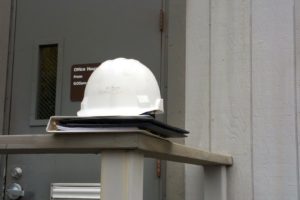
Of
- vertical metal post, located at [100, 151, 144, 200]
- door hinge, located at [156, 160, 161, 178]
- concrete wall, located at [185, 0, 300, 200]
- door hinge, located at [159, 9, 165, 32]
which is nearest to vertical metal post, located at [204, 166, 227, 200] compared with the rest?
concrete wall, located at [185, 0, 300, 200]

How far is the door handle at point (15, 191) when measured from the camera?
2.91 meters

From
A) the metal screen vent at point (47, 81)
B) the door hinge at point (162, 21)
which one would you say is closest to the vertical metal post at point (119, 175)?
the door hinge at point (162, 21)

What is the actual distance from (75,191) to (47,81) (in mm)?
593

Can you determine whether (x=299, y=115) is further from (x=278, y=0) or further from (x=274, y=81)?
(x=278, y=0)

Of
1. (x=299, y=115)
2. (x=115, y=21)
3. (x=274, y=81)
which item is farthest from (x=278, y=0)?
(x=115, y=21)

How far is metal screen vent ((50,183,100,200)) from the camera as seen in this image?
2.75 meters

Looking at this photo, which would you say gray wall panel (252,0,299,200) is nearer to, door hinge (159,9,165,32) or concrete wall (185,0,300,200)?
concrete wall (185,0,300,200)

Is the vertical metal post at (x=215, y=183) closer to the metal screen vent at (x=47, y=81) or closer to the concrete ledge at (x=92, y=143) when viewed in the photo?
the concrete ledge at (x=92, y=143)

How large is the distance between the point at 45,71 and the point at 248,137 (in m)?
1.13

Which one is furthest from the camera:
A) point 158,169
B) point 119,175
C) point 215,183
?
point 158,169

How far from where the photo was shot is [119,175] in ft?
5.15

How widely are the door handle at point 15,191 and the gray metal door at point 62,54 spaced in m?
0.02

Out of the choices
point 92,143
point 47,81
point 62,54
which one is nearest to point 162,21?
point 62,54

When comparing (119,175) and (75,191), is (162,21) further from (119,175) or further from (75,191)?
(119,175)
